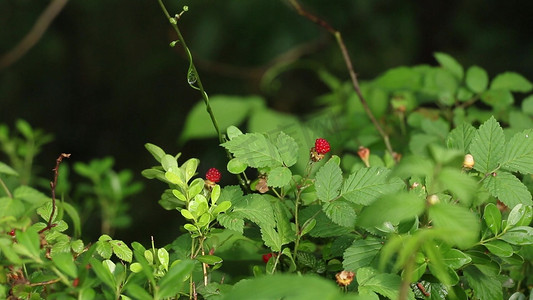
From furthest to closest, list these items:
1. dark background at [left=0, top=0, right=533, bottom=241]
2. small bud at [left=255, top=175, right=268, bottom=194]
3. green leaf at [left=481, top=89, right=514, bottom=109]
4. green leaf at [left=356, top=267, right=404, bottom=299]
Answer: dark background at [left=0, top=0, right=533, bottom=241], green leaf at [left=481, top=89, right=514, bottom=109], small bud at [left=255, top=175, right=268, bottom=194], green leaf at [left=356, top=267, right=404, bottom=299]

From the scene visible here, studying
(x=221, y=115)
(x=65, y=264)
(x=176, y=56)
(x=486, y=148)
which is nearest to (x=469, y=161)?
(x=486, y=148)

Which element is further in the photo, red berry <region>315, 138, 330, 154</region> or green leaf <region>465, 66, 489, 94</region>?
green leaf <region>465, 66, 489, 94</region>

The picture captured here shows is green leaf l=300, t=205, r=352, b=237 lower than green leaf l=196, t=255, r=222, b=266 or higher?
lower

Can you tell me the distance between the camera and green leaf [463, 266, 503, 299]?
1.86 feet

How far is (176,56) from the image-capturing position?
2719 millimetres

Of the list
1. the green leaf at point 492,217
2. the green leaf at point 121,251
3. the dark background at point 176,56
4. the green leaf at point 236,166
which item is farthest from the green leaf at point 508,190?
the dark background at point 176,56

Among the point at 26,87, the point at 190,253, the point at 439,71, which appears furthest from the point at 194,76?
the point at 26,87

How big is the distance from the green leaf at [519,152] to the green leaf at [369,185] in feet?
0.41

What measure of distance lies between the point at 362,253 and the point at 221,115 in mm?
820

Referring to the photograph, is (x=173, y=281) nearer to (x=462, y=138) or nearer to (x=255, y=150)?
(x=255, y=150)

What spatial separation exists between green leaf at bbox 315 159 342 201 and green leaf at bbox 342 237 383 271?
0.05m

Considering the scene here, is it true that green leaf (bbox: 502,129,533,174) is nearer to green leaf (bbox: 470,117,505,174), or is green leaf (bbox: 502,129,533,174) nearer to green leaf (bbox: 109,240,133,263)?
green leaf (bbox: 470,117,505,174)

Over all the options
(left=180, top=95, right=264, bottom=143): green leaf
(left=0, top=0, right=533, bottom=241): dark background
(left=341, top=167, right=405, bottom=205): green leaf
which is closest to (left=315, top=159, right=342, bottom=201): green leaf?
(left=341, top=167, right=405, bottom=205): green leaf

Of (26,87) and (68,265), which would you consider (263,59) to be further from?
(68,265)
